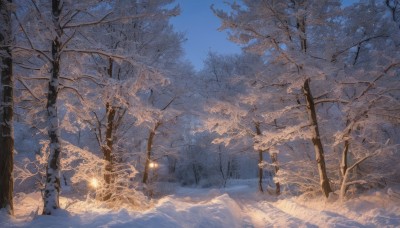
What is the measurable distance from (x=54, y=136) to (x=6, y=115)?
1.57 meters

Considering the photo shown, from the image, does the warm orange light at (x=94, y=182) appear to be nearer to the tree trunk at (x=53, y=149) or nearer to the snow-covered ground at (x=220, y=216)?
the snow-covered ground at (x=220, y=216)

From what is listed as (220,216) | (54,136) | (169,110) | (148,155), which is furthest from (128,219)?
(148,155)

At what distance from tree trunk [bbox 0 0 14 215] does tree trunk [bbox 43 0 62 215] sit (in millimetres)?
1078

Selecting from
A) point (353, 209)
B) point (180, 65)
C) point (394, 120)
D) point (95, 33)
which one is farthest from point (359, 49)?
point (95, 33)

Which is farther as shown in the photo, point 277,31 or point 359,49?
point 359,49

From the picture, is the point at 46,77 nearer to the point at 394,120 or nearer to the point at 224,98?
the point at 394,120

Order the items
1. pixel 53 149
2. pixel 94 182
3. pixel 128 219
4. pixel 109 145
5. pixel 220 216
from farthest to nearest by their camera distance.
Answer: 1. pixel 109 145
2. pixel 94 182
3. pixel 220 216
4. pixel 53 149
5. pixel 128 219

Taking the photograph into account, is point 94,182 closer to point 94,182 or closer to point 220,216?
point 94,182

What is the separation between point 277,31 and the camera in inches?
385

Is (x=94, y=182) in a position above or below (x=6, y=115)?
below

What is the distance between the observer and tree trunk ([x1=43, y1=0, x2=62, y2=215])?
7.07m

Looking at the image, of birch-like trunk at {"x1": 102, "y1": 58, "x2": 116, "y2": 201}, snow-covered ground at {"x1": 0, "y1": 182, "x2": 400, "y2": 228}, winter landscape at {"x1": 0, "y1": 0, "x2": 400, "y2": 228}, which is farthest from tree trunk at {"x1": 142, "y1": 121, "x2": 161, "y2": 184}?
snow-covered ground at {"x1": 0, "y1": 182, "x2": 400, "y2": 228}

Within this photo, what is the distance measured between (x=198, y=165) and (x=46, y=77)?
31.0 m

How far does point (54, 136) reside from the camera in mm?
7344
